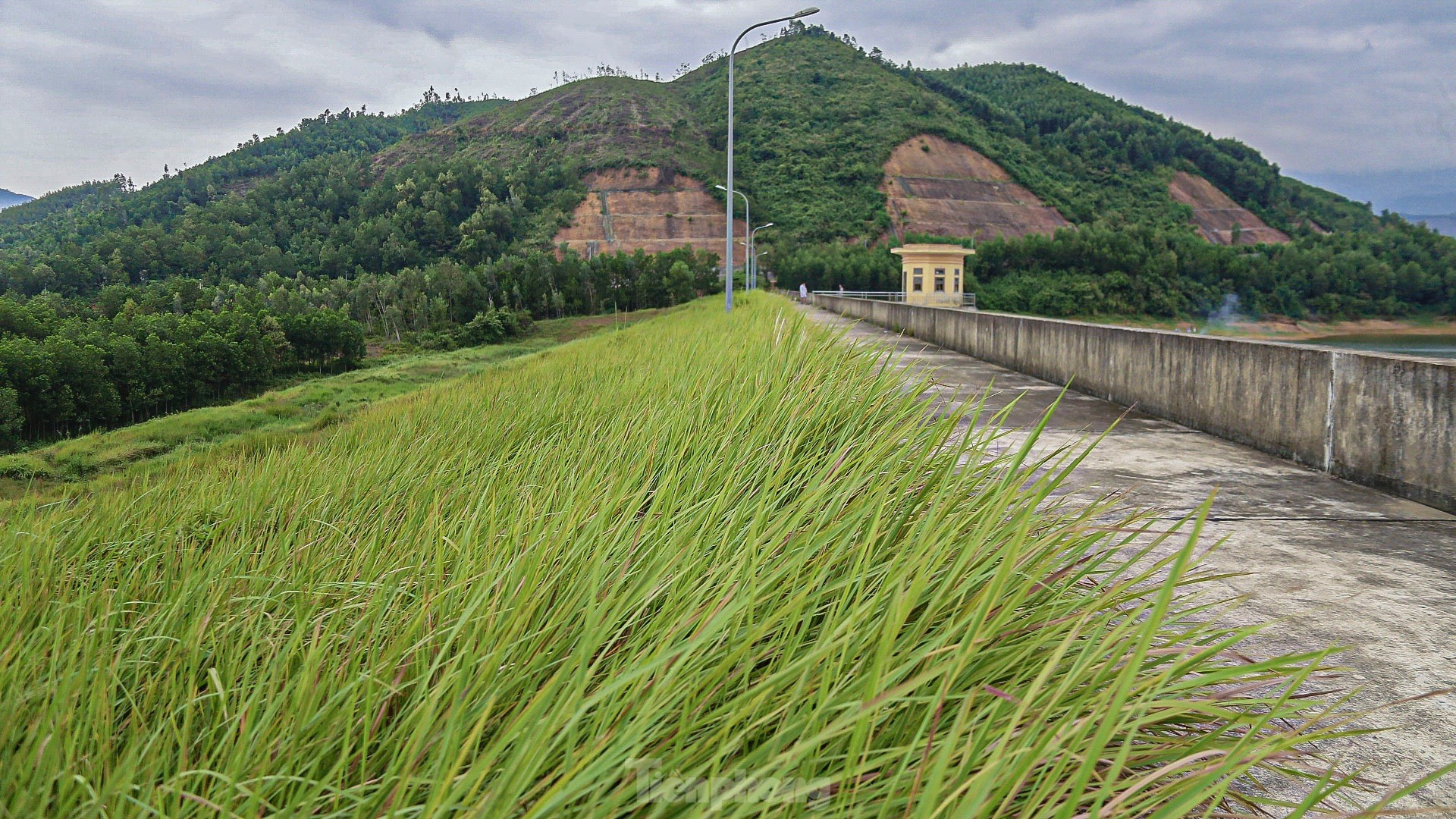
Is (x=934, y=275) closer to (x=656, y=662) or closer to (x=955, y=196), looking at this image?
(x=656, y=662)

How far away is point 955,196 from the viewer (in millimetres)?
115062

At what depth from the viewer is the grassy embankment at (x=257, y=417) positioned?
37031 mm

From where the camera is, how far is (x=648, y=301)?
56625 millimetres

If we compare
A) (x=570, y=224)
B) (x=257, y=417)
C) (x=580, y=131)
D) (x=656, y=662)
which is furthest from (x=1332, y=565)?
(x=580, y=131)

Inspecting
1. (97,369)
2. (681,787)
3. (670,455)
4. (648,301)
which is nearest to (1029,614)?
(681,787)

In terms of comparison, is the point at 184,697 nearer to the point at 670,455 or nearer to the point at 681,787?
the point at 681,787

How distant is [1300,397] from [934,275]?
44.3 meters

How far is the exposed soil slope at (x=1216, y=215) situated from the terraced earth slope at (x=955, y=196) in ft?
83.5

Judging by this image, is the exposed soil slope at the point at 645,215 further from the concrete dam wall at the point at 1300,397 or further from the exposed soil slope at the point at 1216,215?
the concrete dam wall at the point at 1300,397

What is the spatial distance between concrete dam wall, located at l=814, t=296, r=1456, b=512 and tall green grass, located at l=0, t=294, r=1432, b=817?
131cm

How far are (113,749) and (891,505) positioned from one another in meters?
1.63

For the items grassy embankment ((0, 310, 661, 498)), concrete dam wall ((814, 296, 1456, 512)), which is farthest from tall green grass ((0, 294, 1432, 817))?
grassy embankment ((0, 310, 661, 498))

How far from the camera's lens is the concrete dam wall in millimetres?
4793

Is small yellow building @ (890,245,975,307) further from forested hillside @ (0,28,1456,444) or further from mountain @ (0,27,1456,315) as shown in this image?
mountain @ (0,27,1456,315)
